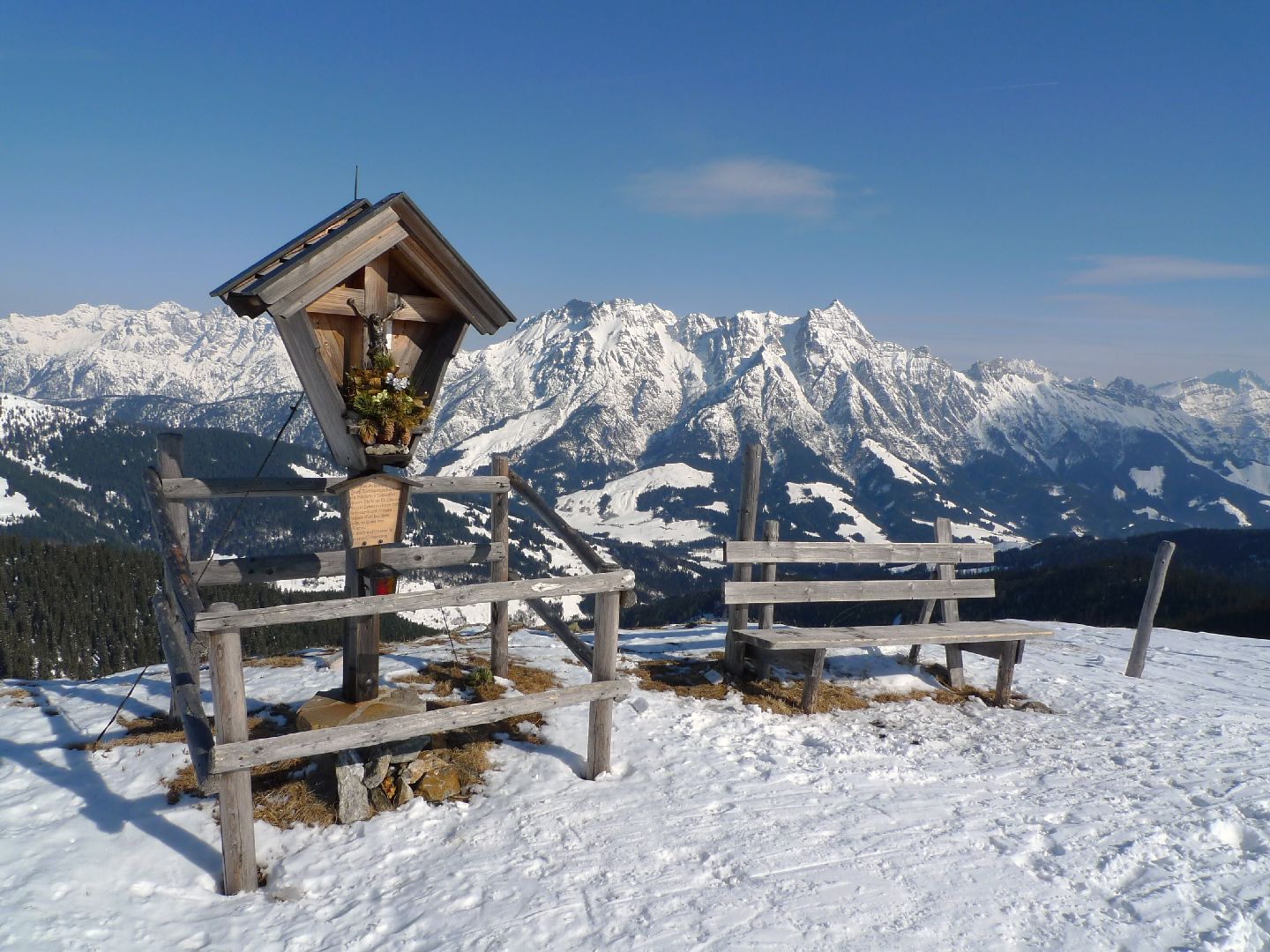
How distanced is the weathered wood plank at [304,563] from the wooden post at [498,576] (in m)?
1.07

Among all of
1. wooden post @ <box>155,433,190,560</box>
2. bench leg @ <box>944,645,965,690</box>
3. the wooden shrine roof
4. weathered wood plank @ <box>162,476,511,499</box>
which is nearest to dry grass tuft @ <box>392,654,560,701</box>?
weathered wood plank @ <box>162,476,511,499</box>

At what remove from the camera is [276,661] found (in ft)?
42.4

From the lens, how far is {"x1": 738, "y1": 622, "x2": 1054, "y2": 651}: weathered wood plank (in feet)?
35.8

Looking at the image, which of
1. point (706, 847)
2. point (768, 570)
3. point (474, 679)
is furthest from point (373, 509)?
point (768, 570)

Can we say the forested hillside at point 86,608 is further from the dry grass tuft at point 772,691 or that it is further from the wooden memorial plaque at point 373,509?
the wooden memorial plaque at point 373,509

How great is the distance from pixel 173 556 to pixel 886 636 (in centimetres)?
973

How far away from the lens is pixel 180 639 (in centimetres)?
841

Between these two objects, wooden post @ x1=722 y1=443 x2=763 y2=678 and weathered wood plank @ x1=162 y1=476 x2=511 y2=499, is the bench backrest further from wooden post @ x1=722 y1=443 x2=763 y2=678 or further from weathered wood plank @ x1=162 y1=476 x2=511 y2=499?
weathered wood plank @ x1=162 y1=476 x2=511 y2=499

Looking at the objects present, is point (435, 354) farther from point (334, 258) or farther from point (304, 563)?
point (304, 563)

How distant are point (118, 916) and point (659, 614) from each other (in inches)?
6311

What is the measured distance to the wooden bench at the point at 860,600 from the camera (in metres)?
11.2

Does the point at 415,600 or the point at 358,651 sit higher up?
the point at 415,600

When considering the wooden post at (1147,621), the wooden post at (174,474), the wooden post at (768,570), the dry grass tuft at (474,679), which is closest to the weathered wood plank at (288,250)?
the wooden post at (174,474)

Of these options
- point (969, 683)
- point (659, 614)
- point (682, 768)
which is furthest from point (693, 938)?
point (659, 614)
